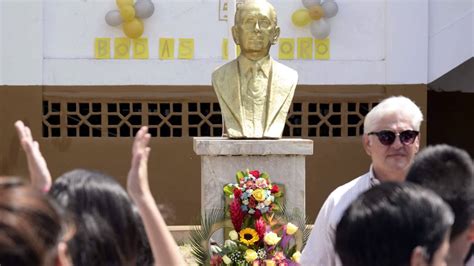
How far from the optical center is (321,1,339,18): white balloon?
8.49m

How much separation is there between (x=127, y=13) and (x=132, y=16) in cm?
6

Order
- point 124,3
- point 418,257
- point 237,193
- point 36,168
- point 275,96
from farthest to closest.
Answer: point 124,3 → point 275,96 → point 237,193 → point 36,168 → point 418,257

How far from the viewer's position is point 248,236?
4938 mm

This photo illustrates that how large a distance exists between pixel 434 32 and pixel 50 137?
4.44m

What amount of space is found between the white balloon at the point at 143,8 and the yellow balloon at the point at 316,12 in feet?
5.61

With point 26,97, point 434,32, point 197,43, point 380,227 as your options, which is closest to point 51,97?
point 26,97

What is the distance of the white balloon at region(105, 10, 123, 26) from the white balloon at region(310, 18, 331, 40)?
6.80 ft

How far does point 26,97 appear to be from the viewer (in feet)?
27.9

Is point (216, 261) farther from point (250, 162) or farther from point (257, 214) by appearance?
point (250, 162)

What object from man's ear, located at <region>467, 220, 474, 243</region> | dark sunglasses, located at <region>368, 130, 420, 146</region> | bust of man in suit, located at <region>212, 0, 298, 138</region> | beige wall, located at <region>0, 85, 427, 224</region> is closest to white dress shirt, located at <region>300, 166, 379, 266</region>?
dark sunglasses, located at <region>368, 130, 420, 146</region>

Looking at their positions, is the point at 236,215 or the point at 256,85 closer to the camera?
the point at 236,215

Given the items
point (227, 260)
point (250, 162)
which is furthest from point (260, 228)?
point (250, 162)

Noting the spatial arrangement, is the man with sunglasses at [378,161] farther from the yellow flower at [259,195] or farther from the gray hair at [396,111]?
the yellow flower at [259,195]

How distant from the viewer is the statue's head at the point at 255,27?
587 centimetres
